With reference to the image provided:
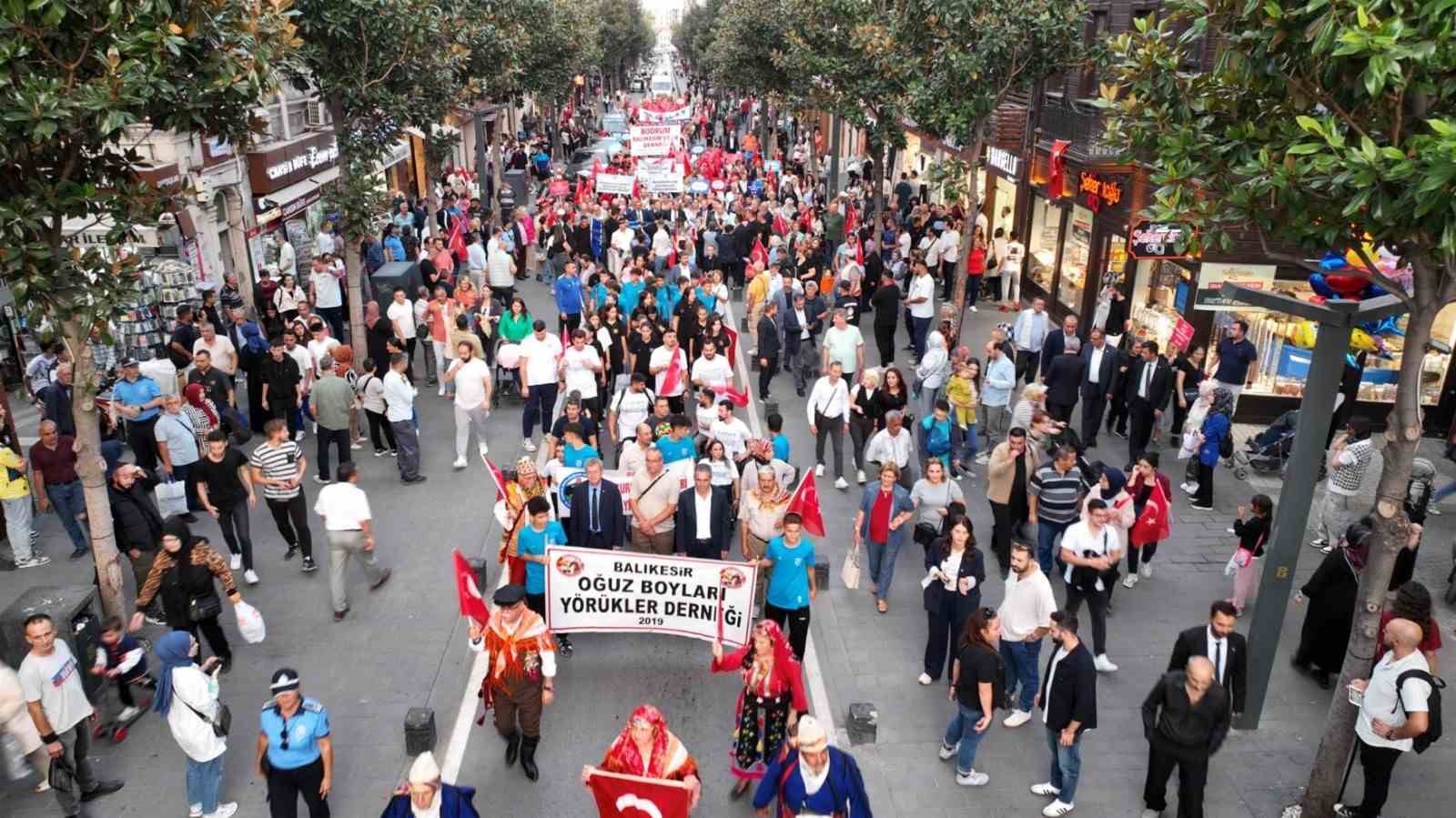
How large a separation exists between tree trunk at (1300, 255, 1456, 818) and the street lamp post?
442mm

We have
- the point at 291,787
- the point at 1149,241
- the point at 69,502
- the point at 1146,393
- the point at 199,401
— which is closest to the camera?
the point at 291,787

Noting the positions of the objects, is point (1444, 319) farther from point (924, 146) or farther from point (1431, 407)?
point (924, 146)

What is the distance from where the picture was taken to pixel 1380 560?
24.2 feet

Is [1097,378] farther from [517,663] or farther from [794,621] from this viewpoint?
[517,663]

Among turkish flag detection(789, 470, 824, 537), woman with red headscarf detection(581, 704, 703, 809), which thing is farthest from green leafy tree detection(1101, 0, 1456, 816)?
woman with red headscarf detection(581, 704, 703, 809)

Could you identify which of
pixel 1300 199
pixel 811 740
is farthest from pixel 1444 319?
pixel 811 740

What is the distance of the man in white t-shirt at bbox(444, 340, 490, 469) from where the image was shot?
13.2m

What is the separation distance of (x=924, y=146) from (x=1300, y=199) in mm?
27788

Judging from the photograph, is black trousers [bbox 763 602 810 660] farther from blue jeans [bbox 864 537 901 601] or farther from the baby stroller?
the baby stroller

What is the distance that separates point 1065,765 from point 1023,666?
1200 millimetres

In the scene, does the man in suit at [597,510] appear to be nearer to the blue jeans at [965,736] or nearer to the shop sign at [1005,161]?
the blue jeans at [965,736]

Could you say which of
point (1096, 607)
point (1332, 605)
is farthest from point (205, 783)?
point (1332, 605)

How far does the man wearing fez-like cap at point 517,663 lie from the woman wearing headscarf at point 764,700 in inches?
54.2

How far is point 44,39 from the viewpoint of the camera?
290 inches
